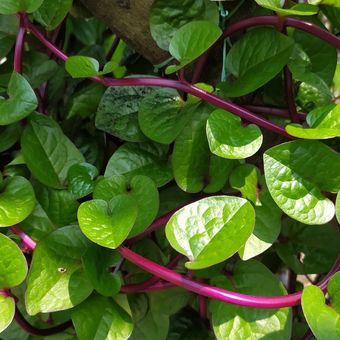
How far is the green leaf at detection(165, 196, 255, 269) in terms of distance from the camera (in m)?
0.49

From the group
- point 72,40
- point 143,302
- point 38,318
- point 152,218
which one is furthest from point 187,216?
point 72,40

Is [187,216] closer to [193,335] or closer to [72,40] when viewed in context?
[193,335]

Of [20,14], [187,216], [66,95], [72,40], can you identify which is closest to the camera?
[187,216]

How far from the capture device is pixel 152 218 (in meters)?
0.55

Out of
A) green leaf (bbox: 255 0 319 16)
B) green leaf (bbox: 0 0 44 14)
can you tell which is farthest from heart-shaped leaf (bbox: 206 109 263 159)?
green leaf (bbox: 0 0 44 14)

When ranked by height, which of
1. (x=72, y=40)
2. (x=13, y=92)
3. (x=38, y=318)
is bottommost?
(x=38, y=318)

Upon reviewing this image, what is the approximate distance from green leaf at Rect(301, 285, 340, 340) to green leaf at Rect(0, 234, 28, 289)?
0.26 meters

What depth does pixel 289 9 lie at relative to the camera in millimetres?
557

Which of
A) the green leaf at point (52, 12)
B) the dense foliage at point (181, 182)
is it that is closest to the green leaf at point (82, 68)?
the dense foliage at point (181, 182)

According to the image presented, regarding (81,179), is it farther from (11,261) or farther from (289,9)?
(289,9)

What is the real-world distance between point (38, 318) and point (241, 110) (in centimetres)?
36

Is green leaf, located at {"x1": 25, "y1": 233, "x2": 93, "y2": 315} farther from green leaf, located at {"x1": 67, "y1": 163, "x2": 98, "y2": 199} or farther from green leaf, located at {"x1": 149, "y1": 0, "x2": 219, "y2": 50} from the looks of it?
green leaf, located at {"x1": 149, "y1": 0, "x2": 219, "y2": 50}

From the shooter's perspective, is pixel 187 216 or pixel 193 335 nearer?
pixel 187 216

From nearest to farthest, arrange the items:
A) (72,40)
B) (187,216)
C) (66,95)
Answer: (187,216) < (66,95) < (72,40)
